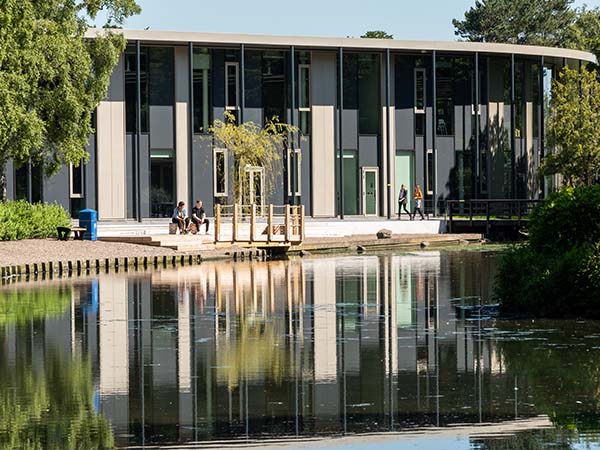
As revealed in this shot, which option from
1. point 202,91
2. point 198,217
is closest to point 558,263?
point 198,217

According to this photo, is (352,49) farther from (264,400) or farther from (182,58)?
(264,400)

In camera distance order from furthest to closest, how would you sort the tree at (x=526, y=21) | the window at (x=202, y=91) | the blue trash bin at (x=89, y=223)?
the tree at (x=526, y=21) → the window at (x=202, y=91) → the blue trash bin at (x=89, y=223)

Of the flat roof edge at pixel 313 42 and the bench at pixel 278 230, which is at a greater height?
the flat roof edge at pixel 313 42

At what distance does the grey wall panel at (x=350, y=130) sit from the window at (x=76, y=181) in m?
13.2

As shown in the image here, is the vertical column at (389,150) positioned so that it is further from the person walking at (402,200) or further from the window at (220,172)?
the window at (220,172)

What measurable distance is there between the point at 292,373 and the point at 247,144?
1828 inches

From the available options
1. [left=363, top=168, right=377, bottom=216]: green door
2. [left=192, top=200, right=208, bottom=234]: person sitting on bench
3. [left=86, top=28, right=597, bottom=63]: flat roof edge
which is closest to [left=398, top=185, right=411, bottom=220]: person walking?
[left=363, top=168, right=377, bottom=216]: green door

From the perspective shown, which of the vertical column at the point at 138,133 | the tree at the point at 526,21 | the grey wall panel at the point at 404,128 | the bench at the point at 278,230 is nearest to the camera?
the bench at the point at 278,230

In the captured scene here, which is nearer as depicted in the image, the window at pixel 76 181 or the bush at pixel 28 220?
the bush at pixel 28 220

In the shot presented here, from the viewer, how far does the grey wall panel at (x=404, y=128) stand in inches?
2717

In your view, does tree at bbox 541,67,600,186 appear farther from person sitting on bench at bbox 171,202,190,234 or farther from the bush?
the bush

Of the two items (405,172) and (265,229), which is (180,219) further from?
(405,172)

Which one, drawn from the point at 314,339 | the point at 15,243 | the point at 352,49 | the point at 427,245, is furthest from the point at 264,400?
the point at 352,49

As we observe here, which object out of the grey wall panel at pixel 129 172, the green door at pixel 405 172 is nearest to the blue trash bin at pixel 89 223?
the grey wall panel at pixel 129 172
